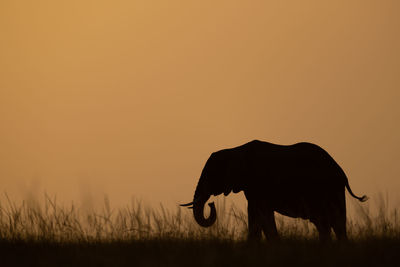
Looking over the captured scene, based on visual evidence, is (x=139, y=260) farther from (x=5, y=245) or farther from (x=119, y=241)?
(x=5, y=245)

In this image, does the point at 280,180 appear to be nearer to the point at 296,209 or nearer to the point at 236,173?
the point at 296,209

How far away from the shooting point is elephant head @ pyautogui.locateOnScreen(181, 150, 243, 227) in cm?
937

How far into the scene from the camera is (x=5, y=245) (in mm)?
8125

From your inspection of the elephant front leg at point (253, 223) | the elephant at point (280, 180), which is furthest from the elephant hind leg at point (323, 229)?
the elephant front leg at point (253, 223)

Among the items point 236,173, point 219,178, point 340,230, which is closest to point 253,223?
point 236,173

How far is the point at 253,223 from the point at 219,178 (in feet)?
3.59

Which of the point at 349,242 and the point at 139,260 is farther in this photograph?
the point at 349,242

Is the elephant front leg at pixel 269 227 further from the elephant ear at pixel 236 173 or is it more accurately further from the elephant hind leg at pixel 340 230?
the elephant hind leg at pixel 340 230

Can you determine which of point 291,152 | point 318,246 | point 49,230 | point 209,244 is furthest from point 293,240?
point 49,230

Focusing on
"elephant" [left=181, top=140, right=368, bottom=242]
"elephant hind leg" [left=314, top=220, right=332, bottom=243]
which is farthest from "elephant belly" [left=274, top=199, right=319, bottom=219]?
"elephant hind leg" [left=314, top=220, right=332, bottom=243]

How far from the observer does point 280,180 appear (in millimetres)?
9352

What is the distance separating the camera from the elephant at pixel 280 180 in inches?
362

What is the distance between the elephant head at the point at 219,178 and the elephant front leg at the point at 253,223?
499 millimetres

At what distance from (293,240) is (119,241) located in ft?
7.60
